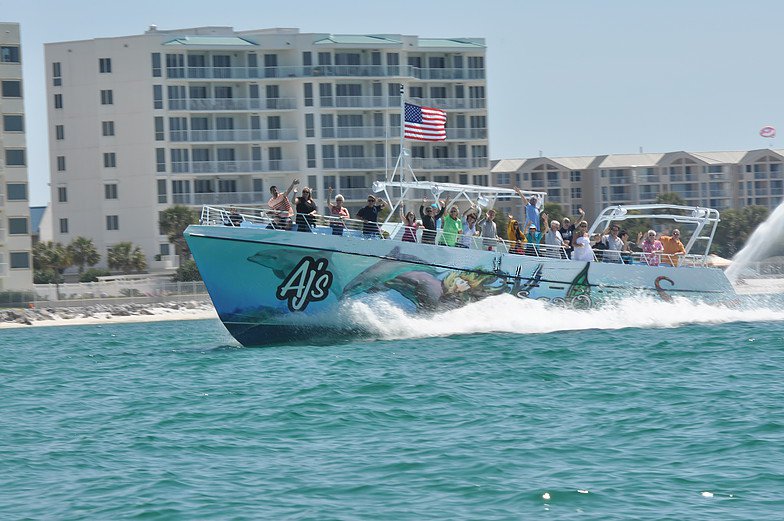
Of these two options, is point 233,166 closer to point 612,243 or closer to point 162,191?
point 162,191

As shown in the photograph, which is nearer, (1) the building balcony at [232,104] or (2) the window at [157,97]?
(2) the window at [157,97]

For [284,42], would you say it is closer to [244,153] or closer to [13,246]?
[244,153]

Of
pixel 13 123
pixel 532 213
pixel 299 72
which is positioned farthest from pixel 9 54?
pixel 532 213

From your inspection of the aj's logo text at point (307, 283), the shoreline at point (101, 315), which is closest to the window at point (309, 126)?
the shoreline at point (101, 315)

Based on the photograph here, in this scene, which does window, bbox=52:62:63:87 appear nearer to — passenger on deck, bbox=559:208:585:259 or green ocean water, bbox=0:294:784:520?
green ocean water, bbox=0:294:784:520

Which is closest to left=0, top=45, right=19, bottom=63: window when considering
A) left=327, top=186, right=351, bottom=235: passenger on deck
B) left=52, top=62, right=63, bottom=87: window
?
left=52, top=62, right=63, bottom=87: window

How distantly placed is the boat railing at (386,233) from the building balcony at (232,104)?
61.6 metres

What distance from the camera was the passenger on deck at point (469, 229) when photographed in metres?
25.7

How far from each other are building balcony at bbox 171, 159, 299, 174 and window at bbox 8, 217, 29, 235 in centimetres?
1835

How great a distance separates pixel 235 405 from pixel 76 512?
19.5ft

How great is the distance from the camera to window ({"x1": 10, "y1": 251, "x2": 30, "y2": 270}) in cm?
6800

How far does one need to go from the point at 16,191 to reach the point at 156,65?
66.2 feet

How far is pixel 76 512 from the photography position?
11.8m

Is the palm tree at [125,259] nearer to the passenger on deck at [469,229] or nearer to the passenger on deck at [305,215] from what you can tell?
the passenger on deck at [469,229]
